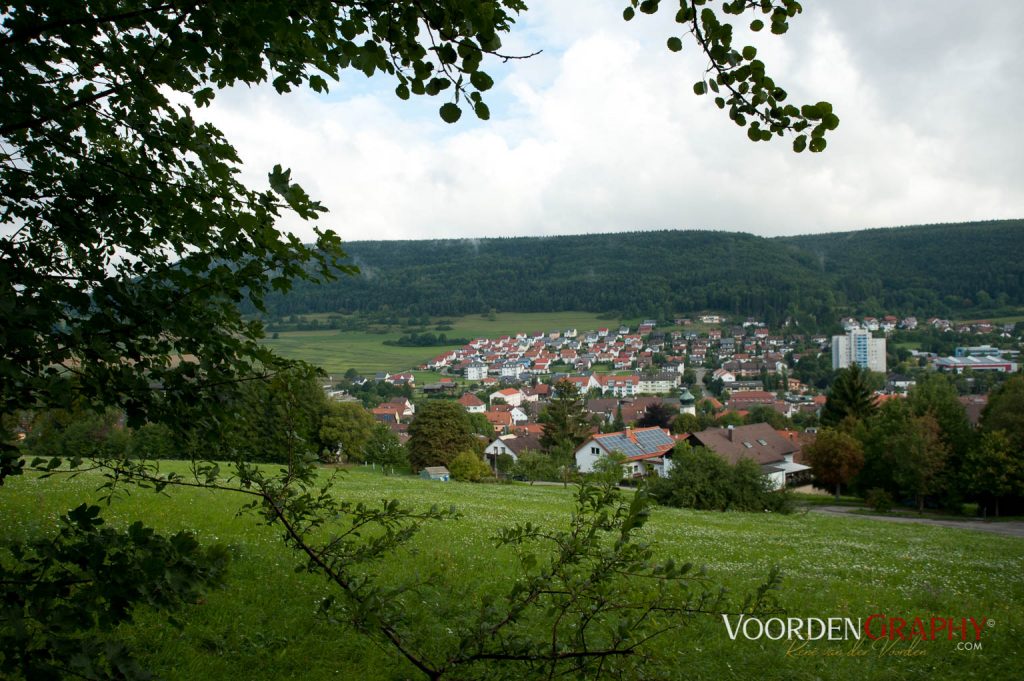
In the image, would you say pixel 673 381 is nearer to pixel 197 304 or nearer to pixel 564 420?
pixel 564 420

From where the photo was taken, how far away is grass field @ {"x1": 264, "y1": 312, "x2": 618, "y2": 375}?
118 metres

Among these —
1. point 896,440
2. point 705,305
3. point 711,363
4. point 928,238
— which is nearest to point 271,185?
point 896,440

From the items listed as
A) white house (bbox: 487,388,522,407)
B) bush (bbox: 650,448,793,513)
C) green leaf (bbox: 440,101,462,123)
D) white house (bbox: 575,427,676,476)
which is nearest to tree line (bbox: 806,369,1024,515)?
Answer: white house (bbox: 575,427,676,476)

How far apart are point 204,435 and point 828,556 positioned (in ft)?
38.7

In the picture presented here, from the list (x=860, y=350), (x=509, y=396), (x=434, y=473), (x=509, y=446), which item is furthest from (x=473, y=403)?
(x=860, y=350)

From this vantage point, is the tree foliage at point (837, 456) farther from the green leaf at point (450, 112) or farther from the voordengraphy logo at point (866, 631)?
the green leaf at point (450, 112)

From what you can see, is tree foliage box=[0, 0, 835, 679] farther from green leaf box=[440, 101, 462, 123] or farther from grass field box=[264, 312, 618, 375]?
grass field box=[264, 312, 618, 375]

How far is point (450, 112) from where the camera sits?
2.31 m

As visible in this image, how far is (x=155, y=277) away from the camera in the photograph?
125 inches

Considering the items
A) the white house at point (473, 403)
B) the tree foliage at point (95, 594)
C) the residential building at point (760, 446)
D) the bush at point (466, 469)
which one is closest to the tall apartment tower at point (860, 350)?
the white house at point (473, 403)

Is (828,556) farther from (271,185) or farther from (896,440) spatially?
(896,440)

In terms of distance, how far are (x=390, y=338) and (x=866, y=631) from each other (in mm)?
150506

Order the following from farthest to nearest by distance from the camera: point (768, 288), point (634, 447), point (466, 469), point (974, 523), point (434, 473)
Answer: point (768, 288)
point (634, 447)
point (434, 473)
point (466, 469)
point (974, 523)

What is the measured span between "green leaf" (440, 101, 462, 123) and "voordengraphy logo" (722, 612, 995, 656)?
5465 millimetres
